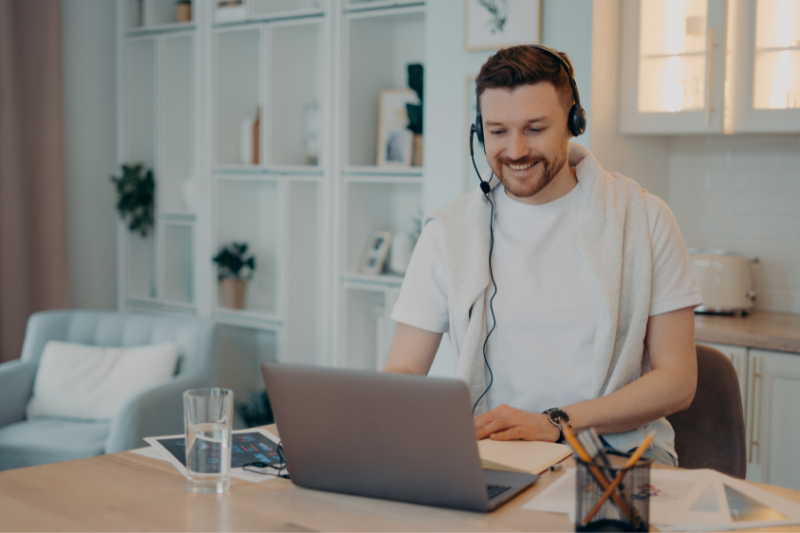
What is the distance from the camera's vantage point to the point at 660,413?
4.59 ft

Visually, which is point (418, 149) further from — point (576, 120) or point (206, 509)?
point (206, 509)

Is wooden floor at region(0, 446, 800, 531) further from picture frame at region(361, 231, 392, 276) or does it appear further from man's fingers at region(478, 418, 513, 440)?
picture frame at region(361, 231, 392, 276)

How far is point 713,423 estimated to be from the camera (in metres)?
1.46

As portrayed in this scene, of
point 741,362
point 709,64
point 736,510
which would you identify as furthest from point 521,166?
point 709,64

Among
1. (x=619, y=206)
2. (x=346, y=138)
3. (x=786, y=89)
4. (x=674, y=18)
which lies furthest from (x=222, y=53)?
(x=619, y=206)

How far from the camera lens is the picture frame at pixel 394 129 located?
3.30 metres

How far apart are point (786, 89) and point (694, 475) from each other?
5.86ft

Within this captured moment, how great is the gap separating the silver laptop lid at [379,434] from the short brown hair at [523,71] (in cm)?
71

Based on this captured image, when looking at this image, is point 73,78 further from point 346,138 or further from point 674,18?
point 674,18

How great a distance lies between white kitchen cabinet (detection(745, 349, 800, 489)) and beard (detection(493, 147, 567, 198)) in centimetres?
120

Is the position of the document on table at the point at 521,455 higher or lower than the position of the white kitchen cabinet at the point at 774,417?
higher

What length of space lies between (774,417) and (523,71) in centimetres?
151

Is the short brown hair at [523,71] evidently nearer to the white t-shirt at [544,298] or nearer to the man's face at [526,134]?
the man's face at [526,134]

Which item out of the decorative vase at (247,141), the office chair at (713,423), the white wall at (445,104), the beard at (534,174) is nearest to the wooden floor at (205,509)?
the office chair at (713,423)
